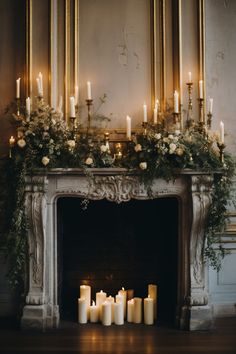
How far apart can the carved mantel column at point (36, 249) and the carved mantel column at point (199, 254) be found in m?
1.20

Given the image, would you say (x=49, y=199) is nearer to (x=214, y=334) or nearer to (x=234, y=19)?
(x=214, y=334)

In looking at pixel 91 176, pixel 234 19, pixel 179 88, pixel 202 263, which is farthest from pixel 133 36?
pixel 202 263

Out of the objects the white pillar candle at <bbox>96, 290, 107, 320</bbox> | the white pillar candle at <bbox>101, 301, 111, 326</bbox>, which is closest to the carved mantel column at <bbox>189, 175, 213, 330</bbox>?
the white pillar candle at <bbox>101, 301, 111, 326</bbox>

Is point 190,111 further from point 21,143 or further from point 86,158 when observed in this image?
point 21,143

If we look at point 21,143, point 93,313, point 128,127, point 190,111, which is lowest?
point 93,313

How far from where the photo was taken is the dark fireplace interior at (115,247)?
203 inches

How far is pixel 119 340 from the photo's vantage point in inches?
168

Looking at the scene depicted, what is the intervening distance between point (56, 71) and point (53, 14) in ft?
1.62

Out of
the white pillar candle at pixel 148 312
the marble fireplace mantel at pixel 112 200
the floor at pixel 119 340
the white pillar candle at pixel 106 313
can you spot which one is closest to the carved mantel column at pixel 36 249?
the marble fireplace mantel at pixel 112 200

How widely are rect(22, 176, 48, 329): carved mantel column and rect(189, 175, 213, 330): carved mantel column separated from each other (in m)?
1.20

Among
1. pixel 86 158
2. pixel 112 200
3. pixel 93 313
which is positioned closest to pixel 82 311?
pixel 93 313

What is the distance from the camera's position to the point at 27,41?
4.91 metres

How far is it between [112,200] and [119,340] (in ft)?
3.57

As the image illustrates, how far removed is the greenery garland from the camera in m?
4.45
